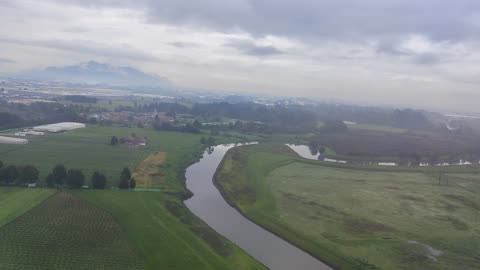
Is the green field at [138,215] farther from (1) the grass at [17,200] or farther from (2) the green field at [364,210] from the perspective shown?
(2) the green field at [364,210]

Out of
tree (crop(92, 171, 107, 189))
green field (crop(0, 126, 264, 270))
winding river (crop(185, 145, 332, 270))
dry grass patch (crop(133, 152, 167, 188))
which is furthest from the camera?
dry grass patch (crop(133, 152, 167, 188))

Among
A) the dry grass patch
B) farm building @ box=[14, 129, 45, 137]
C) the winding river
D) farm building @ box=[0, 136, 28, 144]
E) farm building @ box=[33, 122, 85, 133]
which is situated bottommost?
the winding river

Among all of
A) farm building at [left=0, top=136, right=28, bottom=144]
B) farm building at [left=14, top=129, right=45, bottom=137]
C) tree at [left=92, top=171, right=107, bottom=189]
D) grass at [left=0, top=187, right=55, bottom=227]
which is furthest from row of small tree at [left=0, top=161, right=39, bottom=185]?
farm building at [left=14, top=129, right=45, bottom=137]

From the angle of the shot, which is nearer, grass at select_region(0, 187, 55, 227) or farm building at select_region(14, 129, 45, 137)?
grass at select_region(0, 187, 55, 227)

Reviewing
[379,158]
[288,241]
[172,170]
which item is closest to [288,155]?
[379,158]

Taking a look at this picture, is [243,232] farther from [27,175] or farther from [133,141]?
[133,141]

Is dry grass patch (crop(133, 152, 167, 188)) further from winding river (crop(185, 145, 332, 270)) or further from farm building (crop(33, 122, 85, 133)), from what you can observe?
farm building (crop(33, 122, 85, 133))

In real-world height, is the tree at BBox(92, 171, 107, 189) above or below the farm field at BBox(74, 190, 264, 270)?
above

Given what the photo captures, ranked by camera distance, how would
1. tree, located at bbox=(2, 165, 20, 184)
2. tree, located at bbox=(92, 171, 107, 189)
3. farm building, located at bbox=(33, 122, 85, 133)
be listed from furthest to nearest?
farm building, located at bbox=(33, 122, 85, 133), tree, located at bbox=(92, 171, 107, 189), tree, located at bbox=(2, 165, 20, 184)
